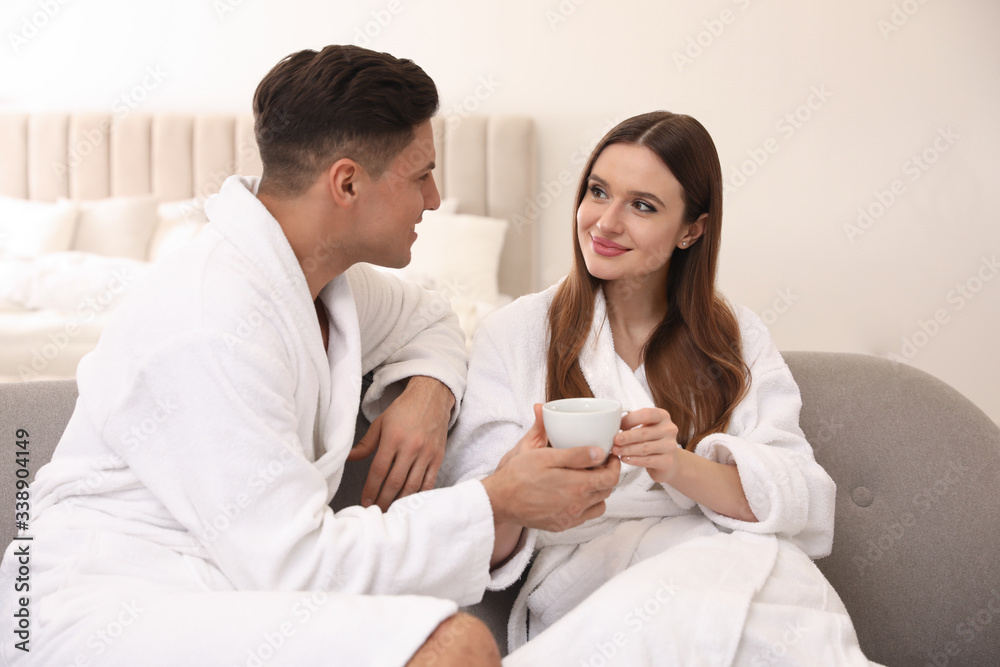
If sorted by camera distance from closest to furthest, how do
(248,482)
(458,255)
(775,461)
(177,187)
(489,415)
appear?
(248,482) → (775,461) → (489,415) → (458,255) → (177,187)

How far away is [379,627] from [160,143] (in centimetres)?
336

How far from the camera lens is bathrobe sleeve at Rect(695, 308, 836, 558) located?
1.29 m

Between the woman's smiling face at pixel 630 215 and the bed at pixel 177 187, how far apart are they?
1.91 m

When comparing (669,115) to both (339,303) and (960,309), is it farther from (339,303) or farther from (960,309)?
(960,309)

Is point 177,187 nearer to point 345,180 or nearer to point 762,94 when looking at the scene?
point 762,94

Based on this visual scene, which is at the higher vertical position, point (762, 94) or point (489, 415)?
point (762, 94)

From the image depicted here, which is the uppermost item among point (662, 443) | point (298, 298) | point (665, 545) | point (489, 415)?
point (298, 298)

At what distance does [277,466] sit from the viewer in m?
0.98

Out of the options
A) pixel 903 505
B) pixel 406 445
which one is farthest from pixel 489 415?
pixel 903 505

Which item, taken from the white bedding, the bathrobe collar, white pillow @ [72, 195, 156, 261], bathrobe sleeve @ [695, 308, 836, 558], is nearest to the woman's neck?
bathrobe sleeve @ [695, 308, 836, 558]

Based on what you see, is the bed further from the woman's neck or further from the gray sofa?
the gray sofa

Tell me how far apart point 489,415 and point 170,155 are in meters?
2.91

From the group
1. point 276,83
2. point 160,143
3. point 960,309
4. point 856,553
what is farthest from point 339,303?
point 960,309

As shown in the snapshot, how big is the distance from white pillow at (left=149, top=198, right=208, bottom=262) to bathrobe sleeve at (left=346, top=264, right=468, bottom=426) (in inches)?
89.8
